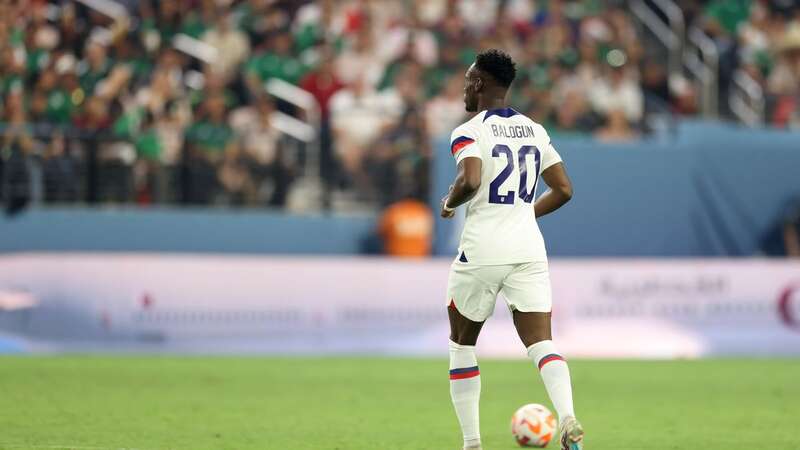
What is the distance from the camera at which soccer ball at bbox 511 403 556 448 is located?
8.40 meters

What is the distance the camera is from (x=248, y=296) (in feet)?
51.7

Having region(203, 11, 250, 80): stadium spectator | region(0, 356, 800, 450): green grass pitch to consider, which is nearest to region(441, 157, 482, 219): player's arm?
region(0, 356, 800, 450): green grass pitch

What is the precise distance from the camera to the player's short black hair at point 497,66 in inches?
277

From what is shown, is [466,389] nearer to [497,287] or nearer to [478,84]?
[497,287]

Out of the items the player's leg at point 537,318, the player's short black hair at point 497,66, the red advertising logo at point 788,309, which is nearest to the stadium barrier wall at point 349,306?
the red advertising logo at point 788,309

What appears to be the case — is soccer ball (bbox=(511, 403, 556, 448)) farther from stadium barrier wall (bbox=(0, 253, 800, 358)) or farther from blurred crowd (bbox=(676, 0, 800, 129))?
blurred crowd (bbox=(676, 0, 800, 129))

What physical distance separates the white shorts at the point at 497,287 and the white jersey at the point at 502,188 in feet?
0.16

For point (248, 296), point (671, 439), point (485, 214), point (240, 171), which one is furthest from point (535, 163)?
point (240, 171)

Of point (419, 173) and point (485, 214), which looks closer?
point (485, 214)

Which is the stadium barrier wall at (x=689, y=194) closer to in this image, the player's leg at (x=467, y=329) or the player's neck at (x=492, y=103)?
the player's leg at (x=467, y=329)

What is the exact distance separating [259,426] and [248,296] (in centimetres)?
636

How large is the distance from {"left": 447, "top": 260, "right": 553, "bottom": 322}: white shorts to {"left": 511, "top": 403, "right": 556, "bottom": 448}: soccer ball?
1549 mm

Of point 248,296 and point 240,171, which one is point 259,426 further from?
point 240,171

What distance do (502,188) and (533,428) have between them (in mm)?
2062
